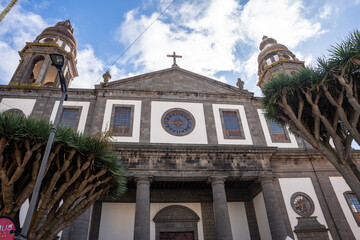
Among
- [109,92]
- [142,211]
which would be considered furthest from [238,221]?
[109,92]

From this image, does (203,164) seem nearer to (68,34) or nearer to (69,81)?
(69,81)

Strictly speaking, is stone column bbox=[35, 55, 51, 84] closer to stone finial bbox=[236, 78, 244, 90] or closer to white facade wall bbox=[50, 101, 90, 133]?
white facade wall bbox=[50, 101, 90, 133]

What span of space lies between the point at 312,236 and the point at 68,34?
81.8 feet

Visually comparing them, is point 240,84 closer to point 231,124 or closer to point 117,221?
point 231,124

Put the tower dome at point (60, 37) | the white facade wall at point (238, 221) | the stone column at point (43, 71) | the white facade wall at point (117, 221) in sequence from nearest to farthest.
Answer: the white facade wall at point (117, 221) → the white facade wall at point (238, 221) → the stone column at point (43, 71) → the tower dome at point (60, 37)

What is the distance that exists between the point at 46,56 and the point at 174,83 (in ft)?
34.6

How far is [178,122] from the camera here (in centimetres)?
1636

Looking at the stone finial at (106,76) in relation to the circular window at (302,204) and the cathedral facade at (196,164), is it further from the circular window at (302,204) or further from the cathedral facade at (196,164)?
the circular window at (302,204)

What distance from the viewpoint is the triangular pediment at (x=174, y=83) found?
1762 cm

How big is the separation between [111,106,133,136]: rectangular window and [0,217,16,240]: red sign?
9.86 metres

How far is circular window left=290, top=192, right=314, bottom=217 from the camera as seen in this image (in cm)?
1447

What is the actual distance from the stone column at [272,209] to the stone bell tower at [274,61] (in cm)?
1029

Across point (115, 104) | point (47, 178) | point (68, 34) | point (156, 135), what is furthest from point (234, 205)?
point (68, 34)

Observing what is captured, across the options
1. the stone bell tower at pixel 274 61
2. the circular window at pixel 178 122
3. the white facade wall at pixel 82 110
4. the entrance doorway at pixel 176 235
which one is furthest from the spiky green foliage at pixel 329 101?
the white facade wall at pixel 82 110
